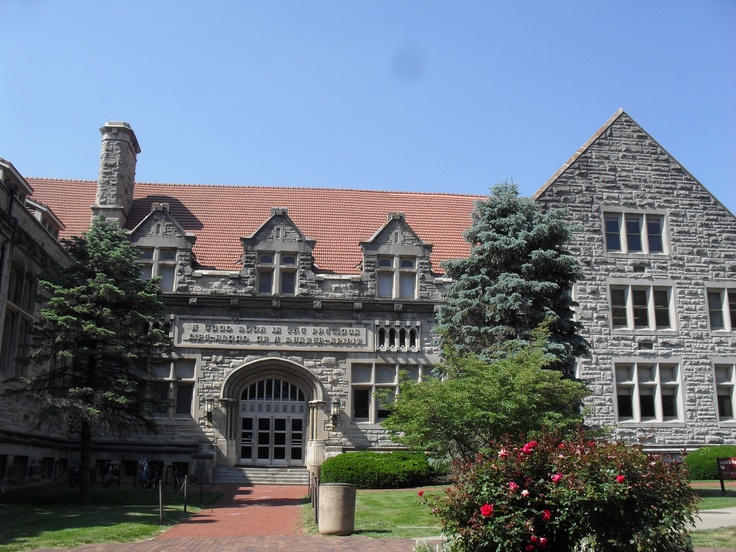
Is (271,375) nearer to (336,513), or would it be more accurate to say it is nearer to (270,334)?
(270,334)

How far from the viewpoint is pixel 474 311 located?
21578 millimetres

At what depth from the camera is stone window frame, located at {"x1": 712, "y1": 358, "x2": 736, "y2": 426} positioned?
2672cm

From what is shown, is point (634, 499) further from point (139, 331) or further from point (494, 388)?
point (139, 331)

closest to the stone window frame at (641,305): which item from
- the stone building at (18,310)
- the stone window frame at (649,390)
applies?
the stone window frame at (649,390)

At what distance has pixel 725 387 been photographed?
26.9 meters

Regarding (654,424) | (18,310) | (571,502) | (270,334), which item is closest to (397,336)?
(270,334)

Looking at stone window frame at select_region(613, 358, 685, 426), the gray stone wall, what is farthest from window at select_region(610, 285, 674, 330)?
stone window frame at select_region(613, 358, 685, 426)

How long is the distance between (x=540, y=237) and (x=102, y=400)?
42.0ft

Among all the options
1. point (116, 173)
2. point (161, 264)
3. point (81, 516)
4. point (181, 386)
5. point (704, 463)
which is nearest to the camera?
point (81, 516)

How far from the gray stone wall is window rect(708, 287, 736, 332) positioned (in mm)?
388

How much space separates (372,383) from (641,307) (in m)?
10.4

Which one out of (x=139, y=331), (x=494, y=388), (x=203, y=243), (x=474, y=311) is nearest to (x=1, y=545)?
(x=139, y=331)

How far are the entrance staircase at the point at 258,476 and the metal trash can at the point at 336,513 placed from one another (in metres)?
11.9

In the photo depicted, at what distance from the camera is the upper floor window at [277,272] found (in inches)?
1073
